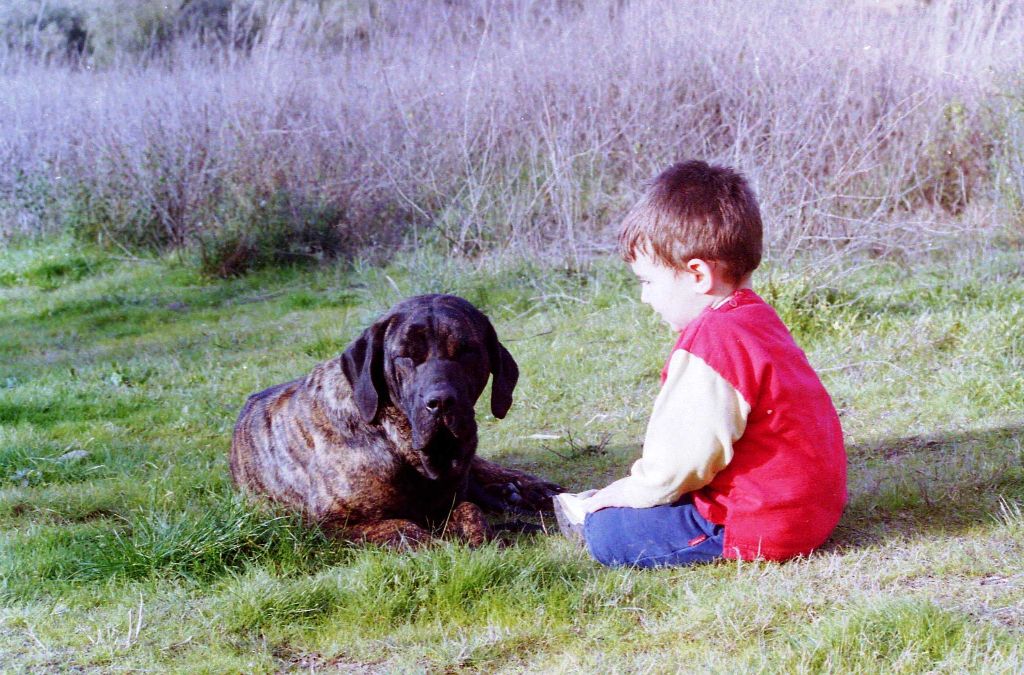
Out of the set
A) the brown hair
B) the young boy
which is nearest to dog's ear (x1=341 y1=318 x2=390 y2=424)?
the young boy

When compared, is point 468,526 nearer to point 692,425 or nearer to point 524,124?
point 692,425

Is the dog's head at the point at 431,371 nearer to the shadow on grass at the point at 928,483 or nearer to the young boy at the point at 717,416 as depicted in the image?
the young boy at the point at 717,416

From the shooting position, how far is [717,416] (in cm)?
314

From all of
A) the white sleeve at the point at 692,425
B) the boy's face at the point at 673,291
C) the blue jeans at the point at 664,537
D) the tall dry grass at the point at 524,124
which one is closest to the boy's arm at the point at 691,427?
the white sleeve at the point at 692,425

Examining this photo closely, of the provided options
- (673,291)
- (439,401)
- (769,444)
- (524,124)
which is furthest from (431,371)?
(524,124)

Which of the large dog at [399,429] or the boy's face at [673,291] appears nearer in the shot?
the boy's face at [673,291]

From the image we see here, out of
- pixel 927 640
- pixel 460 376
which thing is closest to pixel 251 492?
pixel 460 376

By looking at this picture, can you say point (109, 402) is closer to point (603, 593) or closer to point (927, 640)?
point (603, 593)

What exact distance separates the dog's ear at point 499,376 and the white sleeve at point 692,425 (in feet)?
3.19

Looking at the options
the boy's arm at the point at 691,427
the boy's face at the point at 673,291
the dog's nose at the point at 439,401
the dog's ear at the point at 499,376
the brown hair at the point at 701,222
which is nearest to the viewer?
the boy's arm at the point at 691,427

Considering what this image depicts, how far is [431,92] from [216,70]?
3.34 meters

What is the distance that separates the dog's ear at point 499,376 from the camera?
4117mm

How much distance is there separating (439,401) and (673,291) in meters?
0.97

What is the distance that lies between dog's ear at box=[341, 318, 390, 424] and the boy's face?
1112 millimetres
